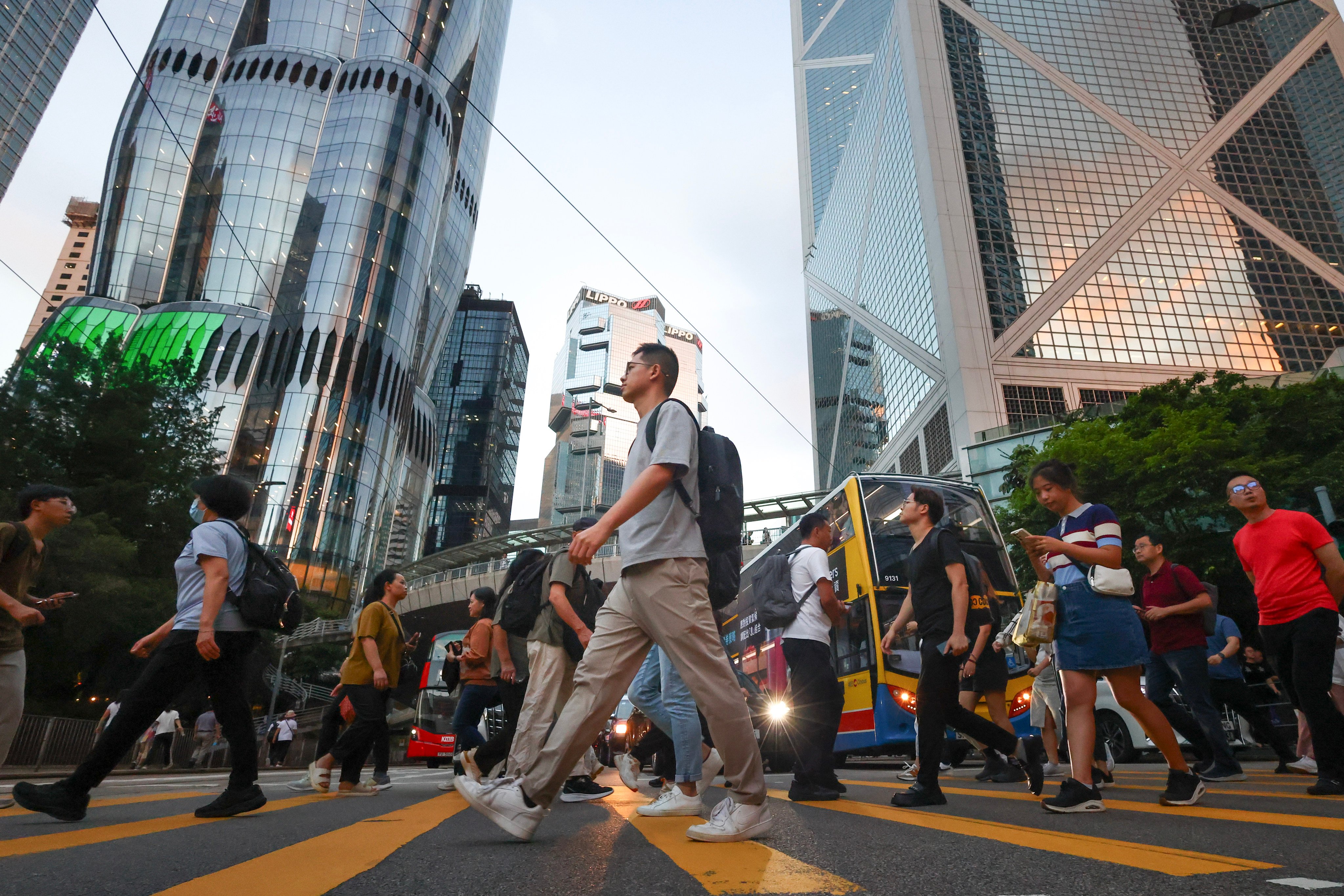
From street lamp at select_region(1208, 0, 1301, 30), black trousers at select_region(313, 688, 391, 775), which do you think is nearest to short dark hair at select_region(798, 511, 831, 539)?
black trousers at select_region(313, 688, 391, 775)

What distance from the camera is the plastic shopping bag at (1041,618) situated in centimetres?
377

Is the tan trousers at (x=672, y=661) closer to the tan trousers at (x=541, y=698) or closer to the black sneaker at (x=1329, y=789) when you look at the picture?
the tan trousers at (x=541, y=698)

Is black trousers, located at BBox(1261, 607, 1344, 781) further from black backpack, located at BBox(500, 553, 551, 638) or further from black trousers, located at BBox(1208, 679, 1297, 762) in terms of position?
black backpack, located at BBox(500, 553, 551, 638)

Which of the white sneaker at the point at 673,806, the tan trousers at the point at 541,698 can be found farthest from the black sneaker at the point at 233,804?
the white sneaker at the point at 673,806

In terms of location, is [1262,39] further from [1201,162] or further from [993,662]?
[993,662]

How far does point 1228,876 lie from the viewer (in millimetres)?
1682

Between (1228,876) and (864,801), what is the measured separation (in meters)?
2.85

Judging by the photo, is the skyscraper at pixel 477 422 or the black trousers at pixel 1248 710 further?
the skyscraper at pixel 477 422

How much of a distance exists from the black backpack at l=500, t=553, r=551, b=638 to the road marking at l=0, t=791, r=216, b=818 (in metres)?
2.18

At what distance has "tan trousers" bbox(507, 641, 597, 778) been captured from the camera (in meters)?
3.84

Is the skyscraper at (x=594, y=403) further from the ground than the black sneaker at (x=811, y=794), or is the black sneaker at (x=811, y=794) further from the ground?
the skyscraper at (x=594, y=403)

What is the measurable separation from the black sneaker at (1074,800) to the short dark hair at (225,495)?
3.92 metres

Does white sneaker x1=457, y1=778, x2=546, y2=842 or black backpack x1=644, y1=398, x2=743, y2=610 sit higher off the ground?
black backpack x1=644, y1=398, x2=743, y2=610

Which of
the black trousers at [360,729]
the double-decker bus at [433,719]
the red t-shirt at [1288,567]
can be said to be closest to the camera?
the red t-shirt at [1288,567]
